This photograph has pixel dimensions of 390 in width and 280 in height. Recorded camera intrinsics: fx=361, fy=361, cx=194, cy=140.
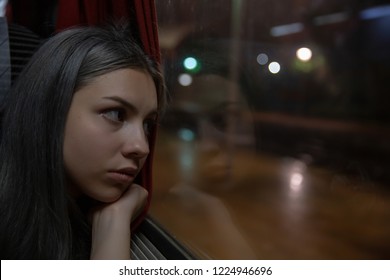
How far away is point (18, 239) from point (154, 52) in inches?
23.9

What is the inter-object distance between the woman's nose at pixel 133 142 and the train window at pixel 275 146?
1.14ft

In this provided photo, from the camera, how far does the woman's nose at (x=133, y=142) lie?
852 mm

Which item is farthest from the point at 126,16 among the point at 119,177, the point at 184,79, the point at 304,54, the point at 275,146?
the point at 275,146

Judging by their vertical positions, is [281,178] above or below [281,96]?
below

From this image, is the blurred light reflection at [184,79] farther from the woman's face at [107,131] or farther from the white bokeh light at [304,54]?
the white bokeh light at [304,54]

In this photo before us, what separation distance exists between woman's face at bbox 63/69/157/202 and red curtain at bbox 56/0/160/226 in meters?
0.22

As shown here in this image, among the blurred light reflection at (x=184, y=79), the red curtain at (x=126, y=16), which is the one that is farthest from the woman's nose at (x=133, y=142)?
the blurred light reflection at (x=184, y=79)

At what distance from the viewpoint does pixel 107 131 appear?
83 cm

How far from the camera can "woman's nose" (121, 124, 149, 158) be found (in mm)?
852

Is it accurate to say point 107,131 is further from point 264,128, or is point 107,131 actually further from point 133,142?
point 264,128

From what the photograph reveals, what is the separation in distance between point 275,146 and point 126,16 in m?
6.87

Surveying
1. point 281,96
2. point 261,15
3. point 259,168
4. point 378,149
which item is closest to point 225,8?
point 261,15
